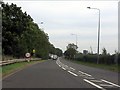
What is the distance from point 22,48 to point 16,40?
22871mm

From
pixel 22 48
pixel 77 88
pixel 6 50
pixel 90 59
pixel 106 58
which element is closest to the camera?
pixel 77 88

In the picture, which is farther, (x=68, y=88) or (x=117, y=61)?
(x=117, y=61)

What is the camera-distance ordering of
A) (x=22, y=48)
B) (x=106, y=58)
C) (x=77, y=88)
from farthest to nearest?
(x=22, y=48)
(x=106, y=58)
(x=77, y=88)

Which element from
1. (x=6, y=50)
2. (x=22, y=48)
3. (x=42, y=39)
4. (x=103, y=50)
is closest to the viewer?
→ (x=6, y=50)

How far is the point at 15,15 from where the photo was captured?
5497 cm

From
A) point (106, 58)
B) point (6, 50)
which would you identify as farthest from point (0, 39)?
point (106, 58)

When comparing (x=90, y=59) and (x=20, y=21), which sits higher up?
(x=20, y=21)

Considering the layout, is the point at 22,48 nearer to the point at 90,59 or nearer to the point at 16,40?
the point at 90,59

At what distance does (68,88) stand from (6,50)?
1545 inches

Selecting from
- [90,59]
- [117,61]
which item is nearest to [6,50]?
[117,61]

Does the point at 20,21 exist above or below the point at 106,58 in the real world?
above

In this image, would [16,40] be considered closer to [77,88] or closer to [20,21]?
[20,21]

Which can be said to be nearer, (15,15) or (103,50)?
(15,15)

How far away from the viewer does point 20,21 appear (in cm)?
5403
